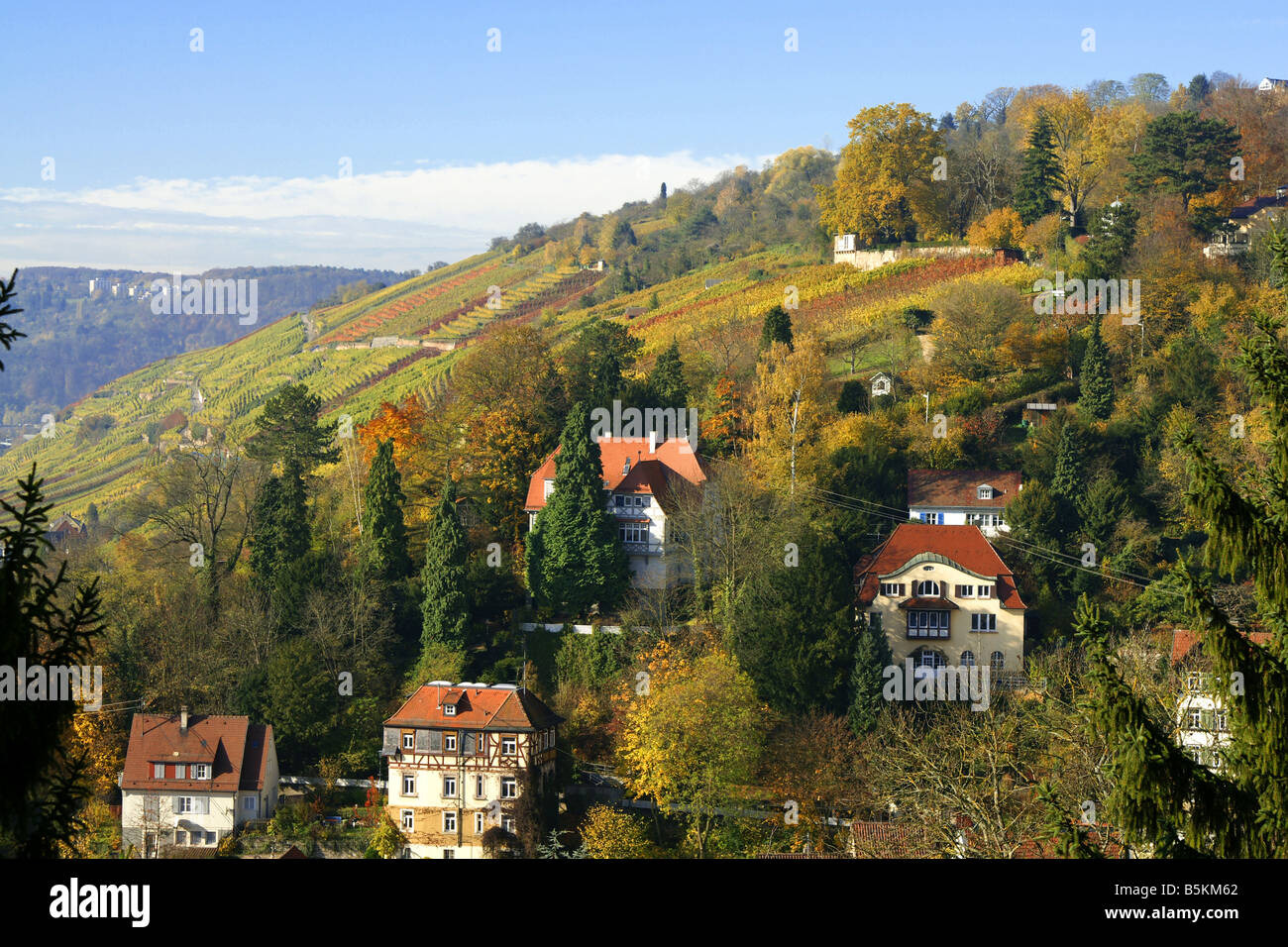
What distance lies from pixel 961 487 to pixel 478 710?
17904mm

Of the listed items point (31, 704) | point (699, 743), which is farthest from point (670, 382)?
point (31, 704)

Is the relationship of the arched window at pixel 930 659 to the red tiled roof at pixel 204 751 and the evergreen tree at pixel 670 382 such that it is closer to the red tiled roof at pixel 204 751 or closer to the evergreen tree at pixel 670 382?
the evergreen tree at pixel 670 382

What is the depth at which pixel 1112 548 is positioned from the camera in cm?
3997

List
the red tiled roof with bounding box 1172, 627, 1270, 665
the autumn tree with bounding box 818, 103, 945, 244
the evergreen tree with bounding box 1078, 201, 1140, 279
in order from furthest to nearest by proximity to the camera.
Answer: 1. the autumn tree with bounding box 818, 103, 945, 244
2. the evergreen tree with bounding box 1078, 201, 1140, 279
3. the red tiled roof with bounding box 1172, 627, 1270, 665

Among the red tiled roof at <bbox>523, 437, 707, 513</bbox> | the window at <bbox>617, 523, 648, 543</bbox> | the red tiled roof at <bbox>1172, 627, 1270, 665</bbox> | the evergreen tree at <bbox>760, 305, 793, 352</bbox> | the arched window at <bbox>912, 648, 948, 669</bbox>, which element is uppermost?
the evergreen tree at <bbox>760, 305, 793, 352</bbox>

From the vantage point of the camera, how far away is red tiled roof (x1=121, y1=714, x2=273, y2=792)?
122ft

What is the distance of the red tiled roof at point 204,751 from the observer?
37.1 metres

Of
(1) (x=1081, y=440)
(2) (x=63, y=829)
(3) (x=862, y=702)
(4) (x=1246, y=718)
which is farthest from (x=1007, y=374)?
(2) (x=63, y=829)

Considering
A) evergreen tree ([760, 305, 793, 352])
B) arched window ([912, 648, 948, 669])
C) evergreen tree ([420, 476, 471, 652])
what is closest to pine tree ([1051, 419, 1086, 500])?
arched window ([912, 648, 948, 669])

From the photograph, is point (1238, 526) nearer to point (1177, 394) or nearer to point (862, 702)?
point (862, 702)

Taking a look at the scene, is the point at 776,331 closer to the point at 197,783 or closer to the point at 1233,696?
the point at 197,783

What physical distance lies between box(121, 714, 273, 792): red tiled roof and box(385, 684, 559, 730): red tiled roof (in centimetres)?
438

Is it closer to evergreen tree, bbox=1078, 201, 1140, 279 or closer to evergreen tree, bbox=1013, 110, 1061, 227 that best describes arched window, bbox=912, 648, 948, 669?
evergreen tree, bbox=1078, 201, 1140, 279
